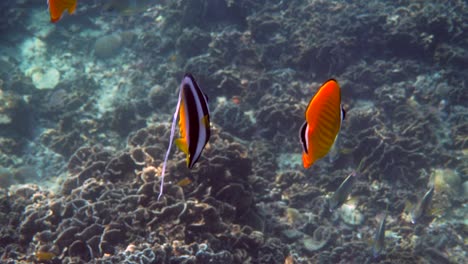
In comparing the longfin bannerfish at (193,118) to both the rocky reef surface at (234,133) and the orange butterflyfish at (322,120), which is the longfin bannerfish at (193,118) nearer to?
the orange butterflyfish at (322,120)

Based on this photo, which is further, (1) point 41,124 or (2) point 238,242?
(1) point 41,124

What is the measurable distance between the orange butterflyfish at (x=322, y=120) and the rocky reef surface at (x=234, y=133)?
114 inches

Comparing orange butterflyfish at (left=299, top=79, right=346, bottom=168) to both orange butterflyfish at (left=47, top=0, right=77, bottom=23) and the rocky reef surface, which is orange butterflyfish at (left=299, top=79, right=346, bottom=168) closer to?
orange butterflyfish at (left=47, top=0, right=77, bottom=23)

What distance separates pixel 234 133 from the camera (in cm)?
783

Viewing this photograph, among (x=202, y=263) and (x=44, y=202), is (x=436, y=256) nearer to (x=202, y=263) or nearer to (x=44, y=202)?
(x=202, y=263)

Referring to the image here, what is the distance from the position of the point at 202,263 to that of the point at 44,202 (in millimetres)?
2858

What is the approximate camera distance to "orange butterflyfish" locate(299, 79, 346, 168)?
1521 millimetres

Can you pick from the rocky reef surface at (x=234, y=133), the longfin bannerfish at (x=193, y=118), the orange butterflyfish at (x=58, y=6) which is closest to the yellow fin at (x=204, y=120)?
the longfin bannerfish at (x=193, y=118)

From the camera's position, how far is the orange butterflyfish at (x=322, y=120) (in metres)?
1.52

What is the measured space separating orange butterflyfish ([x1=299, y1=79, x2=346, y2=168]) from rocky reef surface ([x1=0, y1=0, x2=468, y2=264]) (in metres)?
2.91

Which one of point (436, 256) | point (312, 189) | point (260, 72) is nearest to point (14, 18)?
point (260, 72)

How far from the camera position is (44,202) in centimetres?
524

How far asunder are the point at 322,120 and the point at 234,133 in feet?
20.7

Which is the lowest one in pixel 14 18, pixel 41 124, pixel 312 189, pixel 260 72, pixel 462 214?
pixel 462 214
